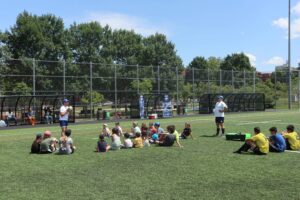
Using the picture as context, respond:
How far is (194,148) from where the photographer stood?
14938 millimetres

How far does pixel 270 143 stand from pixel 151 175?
5.44 m

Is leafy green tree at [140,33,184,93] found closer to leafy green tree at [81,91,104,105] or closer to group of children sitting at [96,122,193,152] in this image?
leafy green tree at [81,91,104,105]

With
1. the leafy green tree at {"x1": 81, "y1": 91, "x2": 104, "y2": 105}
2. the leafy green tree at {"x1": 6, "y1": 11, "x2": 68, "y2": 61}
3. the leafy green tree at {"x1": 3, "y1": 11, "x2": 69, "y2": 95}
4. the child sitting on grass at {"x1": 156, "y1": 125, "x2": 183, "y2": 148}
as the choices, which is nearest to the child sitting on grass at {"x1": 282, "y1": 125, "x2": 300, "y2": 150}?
the child sitting on grass at {"x1": 156, "y1": 125, "x2": 183, "y2": 148}

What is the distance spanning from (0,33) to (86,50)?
15.9m

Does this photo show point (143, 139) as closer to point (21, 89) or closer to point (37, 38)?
point (21, 89)

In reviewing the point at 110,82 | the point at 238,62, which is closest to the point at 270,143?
the point at 110,82

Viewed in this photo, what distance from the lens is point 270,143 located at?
45.2 feet

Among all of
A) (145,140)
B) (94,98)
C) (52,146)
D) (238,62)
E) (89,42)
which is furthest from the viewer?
(238,62)

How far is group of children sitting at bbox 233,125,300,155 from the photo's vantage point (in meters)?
13.2

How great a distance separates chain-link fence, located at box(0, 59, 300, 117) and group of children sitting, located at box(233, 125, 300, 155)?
Result: 69.4ft

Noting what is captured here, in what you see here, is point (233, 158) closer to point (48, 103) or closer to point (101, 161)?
point (101, 161)

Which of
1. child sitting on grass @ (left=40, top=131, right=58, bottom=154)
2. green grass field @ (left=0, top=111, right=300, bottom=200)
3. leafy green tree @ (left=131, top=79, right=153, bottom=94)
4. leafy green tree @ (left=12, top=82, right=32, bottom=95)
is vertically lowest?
green grass field @ (left=0, top=111, right=300, bottom=200)

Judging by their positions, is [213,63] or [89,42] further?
[213,63]

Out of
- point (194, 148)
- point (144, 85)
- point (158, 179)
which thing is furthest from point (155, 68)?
point (158, 179)
